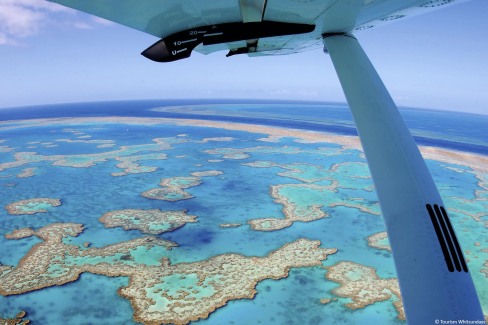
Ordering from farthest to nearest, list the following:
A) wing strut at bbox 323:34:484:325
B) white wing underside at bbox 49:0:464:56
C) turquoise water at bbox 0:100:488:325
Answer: turquoise water at bbox 0:100:488:325, white wing underside at bbox 49:0:464:56, wing strut at bbox 323:34:484:325

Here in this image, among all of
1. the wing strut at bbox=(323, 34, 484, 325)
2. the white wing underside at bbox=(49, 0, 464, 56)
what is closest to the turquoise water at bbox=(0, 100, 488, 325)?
the wing strut at bbox=(323, 34, 484, 325)

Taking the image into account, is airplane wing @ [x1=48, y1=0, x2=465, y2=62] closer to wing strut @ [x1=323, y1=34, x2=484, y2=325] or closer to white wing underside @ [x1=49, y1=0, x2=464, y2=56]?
white wing underside @ [x1=49, y1=0, x2=464, y2=56]

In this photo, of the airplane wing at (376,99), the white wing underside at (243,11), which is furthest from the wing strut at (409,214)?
the white wing underside at (243,11)

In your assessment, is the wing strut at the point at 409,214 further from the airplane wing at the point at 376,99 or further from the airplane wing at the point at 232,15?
the airplane wing at the point at 232,15

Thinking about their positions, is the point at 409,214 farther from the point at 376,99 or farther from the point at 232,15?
the point at 232,15

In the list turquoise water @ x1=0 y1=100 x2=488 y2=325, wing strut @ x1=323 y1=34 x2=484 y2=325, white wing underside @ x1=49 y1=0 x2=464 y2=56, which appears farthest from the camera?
turquoise water @ x1=0 y1=100 x2=488 y2=325

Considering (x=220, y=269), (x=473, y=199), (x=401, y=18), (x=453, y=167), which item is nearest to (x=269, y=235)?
(x=220, y=269)

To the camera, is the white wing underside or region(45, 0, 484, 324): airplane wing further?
the white wing underside

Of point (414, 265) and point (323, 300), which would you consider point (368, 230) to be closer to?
point (323, 300)

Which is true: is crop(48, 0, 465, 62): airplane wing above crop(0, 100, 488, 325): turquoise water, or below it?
above
